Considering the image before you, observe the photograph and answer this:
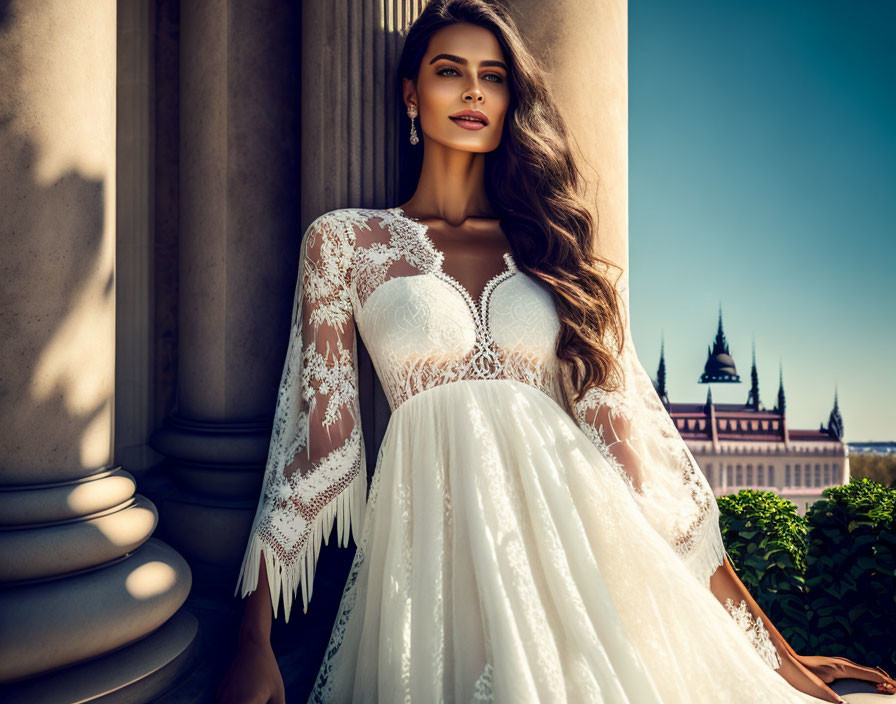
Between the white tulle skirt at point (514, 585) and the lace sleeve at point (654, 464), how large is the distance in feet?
0.39

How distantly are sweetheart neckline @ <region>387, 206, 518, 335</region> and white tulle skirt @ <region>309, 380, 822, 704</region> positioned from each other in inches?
8.9

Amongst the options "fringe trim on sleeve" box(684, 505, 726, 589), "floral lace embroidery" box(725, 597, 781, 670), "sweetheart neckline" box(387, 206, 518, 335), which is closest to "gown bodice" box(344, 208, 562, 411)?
"sweetheart neckline" box(387, 206, 518, 335)

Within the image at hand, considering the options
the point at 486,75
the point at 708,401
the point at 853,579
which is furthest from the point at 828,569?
the point at 708,401

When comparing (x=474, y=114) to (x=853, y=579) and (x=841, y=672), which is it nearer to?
(x=841, y=672)

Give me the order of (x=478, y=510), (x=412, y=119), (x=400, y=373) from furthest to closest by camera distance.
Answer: (x=412, y=119) → (x=400, y=373) → (x=478, y=510)

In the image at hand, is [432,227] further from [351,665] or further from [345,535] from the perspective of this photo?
[351,665]

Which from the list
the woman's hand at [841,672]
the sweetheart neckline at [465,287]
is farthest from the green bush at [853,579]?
the sweetheart neckline at [465,287]

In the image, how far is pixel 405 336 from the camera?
6.13ft

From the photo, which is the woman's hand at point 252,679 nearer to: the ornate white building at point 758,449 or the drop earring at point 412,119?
the drop earring at point 412,119

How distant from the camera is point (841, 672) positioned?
198 centimetres

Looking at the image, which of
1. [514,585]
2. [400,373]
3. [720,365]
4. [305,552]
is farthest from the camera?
[720,365]

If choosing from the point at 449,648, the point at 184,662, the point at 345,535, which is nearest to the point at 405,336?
the point at 345,535

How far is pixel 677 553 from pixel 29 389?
1.84 m

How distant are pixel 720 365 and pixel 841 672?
6699 centimetres
